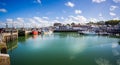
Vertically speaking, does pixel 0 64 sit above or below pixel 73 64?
above

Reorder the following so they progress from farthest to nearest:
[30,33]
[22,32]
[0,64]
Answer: [30,33]
[22,32]
[0,64]

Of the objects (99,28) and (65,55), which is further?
(99,28)

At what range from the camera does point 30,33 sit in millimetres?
64438

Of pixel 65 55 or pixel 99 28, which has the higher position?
pixel 99 28

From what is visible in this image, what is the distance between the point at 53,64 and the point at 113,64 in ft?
21.6

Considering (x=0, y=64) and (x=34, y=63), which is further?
(x=34, y=63)

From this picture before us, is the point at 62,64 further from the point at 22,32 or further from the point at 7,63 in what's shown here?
the point at 22,32

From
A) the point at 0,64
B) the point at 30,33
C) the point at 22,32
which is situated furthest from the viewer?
the point at 30,33

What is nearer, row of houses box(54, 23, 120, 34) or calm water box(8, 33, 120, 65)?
calm water box(8, 33, 120, 65)

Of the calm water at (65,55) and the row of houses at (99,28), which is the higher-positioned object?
the row of houses at (99,28)

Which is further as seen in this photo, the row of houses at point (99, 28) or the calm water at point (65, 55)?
the row of houses at point (99, 28)

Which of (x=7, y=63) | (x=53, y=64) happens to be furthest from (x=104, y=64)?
(x=7, y=63)

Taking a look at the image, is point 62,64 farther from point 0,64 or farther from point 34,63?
point 0,64

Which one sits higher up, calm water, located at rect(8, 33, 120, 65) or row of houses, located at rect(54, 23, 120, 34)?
row of houses, located at rect(54, 23, 120, 34)
